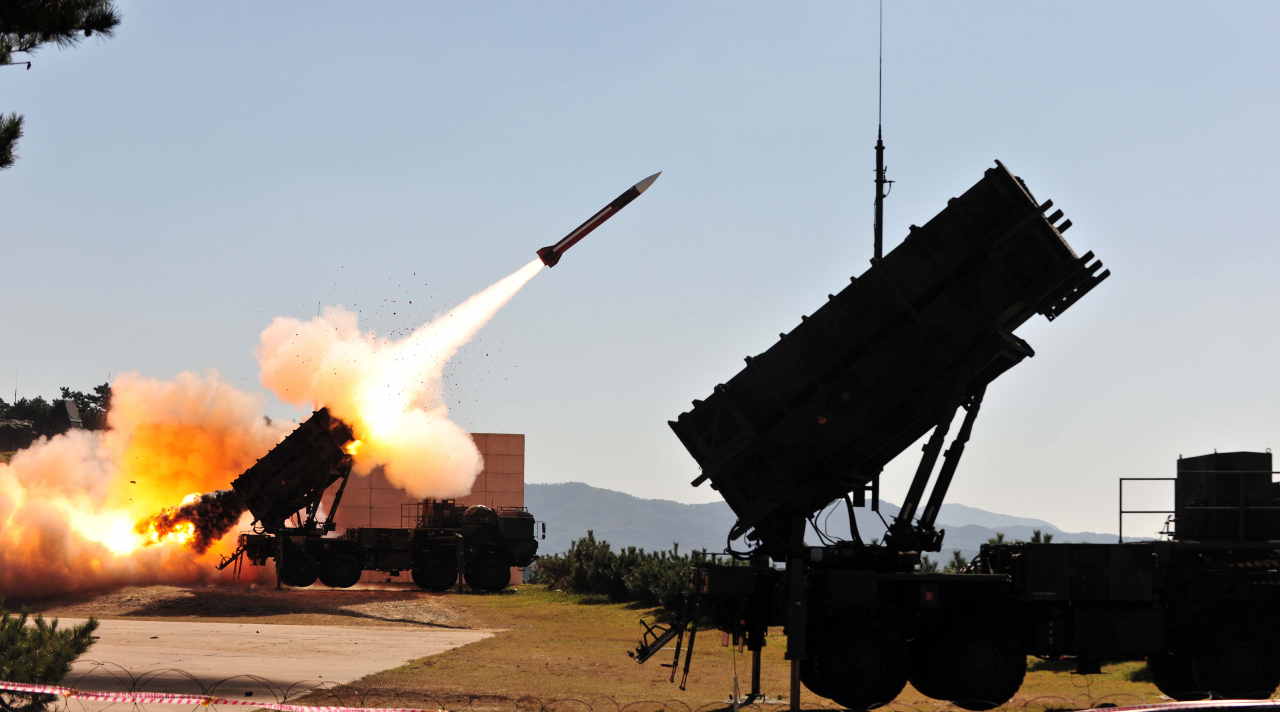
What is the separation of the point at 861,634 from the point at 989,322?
388cm

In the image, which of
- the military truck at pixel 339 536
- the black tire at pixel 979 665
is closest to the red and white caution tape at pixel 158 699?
the black tire at pixel 979 665

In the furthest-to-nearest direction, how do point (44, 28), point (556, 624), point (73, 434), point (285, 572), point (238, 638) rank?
point (73, 434) → point (285, 572) → point (556, 624) → point (238, 638) → point (44, 28)

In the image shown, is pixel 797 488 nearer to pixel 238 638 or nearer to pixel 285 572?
pixel 238 638

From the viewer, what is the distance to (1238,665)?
43.9ft

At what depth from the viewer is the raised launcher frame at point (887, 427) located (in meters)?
13.1

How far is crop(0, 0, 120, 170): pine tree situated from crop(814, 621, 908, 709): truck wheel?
9.87 meters

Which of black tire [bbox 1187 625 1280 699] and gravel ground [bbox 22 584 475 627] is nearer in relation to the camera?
black tire [bbox 1187 625 1280 699]

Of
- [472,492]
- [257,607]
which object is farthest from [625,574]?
[472,492]

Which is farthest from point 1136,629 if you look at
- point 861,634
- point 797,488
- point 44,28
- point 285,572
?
point 285,572

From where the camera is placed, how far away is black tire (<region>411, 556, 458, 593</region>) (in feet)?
119

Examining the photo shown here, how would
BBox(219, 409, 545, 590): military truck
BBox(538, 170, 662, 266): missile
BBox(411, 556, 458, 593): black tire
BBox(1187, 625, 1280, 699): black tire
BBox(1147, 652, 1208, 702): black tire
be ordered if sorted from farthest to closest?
1. BBox(411, 556, 458, 593): black tire
2. BBox(219, 409, 545, 590): military truck
3. BBox(538, 170, 662, 266): missile
4. BBox(1147, 652, 1208, 702): black tire
5. BBox(1187, 625, 1280, 699): black tire

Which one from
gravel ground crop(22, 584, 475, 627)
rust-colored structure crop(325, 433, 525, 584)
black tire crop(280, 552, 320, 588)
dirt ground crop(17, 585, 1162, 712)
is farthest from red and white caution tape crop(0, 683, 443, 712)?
rust-colored structure crop(325, 433, 525, 584)

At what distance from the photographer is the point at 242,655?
18.5 meters

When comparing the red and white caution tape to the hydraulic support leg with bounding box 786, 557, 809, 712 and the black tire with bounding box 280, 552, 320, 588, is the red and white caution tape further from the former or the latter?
the black tire with bounding box 280, 552, 320, 588
